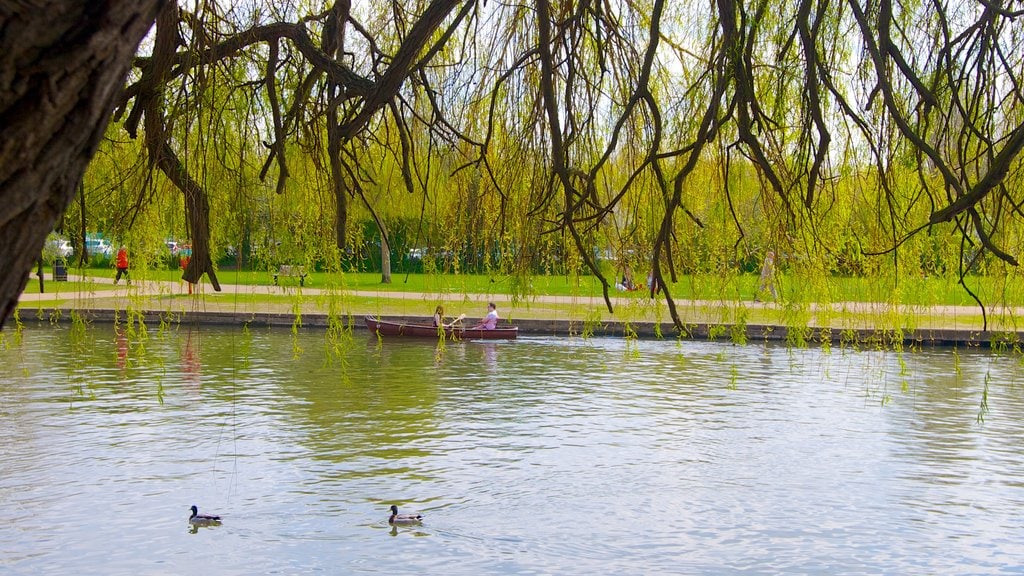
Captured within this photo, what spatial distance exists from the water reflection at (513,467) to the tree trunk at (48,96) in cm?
376

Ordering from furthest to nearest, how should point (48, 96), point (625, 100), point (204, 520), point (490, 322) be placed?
point (490, 322) < point (204, 520) < point (625, 100) < point (48, 96)

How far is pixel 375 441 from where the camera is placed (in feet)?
34.8

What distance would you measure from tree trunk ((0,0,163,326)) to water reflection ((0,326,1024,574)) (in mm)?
3761

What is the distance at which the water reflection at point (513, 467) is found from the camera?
7918 mm

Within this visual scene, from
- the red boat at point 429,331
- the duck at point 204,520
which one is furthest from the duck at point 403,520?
the red boat at point 429,331

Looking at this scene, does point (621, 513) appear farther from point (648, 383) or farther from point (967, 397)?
point (967, 397)

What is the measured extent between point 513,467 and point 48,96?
882cm

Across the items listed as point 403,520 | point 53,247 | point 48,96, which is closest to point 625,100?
point 48,96

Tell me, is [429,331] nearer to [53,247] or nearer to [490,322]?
[490,322]

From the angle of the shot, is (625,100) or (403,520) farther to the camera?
(403,520)

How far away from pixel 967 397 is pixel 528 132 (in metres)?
9.91

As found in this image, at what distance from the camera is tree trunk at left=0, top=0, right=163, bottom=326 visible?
3.34 feet

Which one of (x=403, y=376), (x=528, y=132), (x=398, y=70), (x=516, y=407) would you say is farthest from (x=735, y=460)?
(x=398, y=70)

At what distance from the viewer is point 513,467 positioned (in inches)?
382
